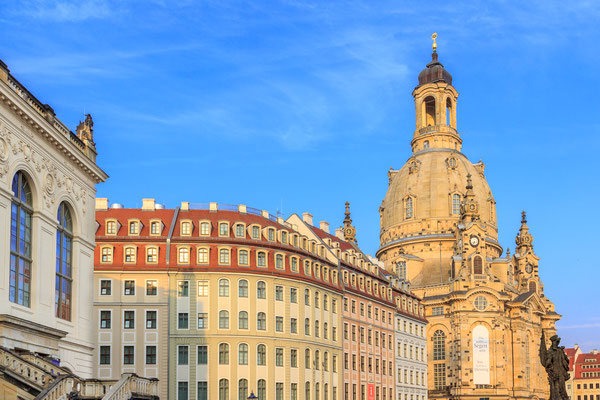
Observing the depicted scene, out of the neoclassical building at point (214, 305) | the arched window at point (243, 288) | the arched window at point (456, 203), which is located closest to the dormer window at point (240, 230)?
the neoclassical building at point (214, 305)

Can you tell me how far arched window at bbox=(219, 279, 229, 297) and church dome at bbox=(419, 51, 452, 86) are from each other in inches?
4450

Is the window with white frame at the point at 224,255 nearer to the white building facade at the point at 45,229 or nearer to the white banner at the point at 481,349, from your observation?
the white building facade at the point at 45,229

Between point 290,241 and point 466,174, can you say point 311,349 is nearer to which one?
point 290,241

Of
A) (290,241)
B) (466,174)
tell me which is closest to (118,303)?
(290,241)

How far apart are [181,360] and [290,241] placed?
16767 mm

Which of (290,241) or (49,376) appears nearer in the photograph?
(49,376)

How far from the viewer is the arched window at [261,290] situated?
271 feet

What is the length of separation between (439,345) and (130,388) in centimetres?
11811

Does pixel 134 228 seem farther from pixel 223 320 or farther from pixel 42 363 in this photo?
pixel 42 363

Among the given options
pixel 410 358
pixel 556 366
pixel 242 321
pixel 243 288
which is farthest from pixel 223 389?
pixel 410 358

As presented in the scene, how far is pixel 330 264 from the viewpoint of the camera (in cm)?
9375

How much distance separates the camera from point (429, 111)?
186625 mm

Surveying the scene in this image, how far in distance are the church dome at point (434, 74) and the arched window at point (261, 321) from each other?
112006mm

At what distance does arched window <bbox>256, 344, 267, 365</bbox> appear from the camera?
266 feet
